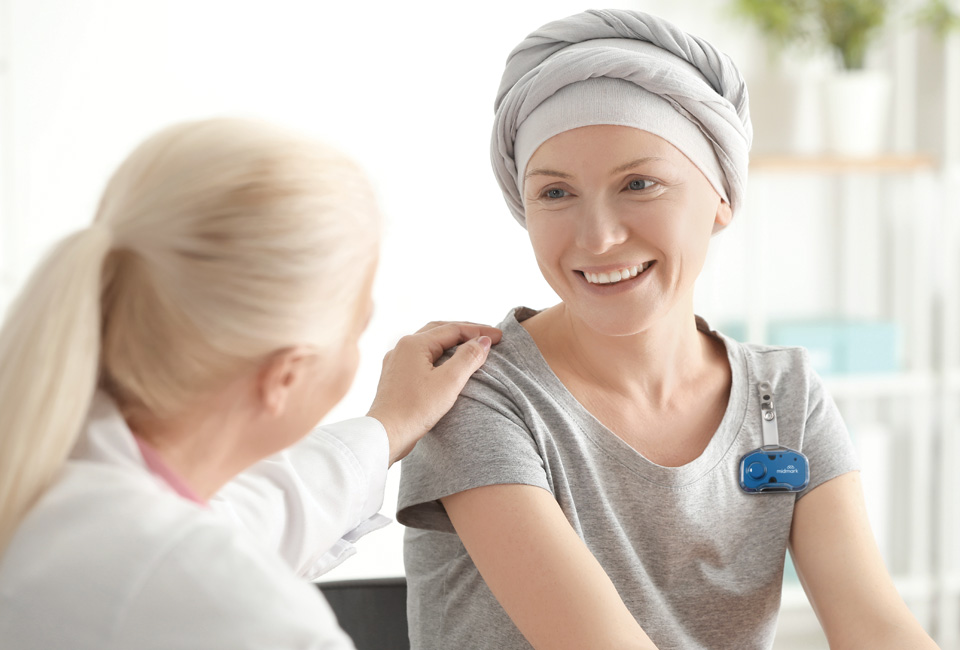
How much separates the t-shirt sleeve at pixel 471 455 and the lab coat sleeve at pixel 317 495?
0.06m

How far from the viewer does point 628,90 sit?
3.98 ft

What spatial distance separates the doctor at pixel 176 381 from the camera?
26.8 inches

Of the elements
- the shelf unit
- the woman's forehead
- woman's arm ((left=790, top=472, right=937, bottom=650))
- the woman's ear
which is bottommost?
the shelf unit

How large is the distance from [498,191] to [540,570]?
197 centimetres

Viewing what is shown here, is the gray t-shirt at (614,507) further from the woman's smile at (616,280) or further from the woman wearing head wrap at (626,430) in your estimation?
the woman's smile at (616,280)

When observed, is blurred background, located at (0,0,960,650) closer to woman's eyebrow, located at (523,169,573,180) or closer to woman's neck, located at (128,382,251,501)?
woman's eyebrow, located at (523,169,573,180)

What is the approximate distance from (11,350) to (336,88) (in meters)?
2.26

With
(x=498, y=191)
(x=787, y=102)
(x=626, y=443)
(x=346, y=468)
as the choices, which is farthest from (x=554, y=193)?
(x=787, y=102)

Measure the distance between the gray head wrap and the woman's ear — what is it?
2 centimetres

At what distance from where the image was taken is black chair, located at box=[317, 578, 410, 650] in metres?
1.32

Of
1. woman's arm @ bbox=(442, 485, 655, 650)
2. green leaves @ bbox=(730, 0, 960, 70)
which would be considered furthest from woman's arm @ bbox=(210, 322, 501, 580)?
green leaves @ bbox=(730, 0, 960, 70)

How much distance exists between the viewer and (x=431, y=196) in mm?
2965

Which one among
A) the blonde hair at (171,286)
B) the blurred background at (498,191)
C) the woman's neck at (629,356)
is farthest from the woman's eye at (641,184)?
the blurred background at (498,191)

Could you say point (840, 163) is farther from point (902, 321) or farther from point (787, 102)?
point (902, 321)
